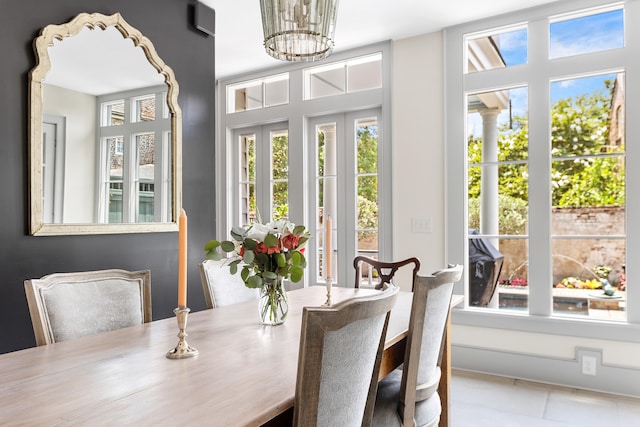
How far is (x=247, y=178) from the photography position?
4555mm

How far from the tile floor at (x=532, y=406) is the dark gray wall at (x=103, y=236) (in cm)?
186

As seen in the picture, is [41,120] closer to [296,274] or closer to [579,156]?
[296,274]

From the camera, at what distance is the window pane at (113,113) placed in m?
2.49

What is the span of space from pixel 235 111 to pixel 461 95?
224 cm

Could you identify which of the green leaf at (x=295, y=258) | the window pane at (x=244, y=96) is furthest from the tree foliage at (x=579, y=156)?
the window pane at (x=244, y=96)

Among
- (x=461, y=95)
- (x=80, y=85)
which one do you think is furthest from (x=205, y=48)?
(x=461, y=95)

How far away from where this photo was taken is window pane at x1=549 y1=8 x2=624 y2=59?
2.91 meters

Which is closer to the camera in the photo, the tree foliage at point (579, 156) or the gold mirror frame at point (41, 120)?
the gold mirror frame at point (41, 120)

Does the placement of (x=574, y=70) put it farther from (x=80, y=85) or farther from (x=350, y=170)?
(x=80, y=85)

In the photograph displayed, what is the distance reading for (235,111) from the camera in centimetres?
455

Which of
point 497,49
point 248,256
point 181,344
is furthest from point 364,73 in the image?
point 181,344

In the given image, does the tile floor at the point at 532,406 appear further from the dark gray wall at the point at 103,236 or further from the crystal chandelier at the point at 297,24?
the crystal chandelier at the point at 297,24

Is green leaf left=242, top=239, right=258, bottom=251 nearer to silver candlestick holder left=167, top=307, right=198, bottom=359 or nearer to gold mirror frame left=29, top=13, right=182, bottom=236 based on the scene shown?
silver candlestick holder left=167, top=307, right=198, bottom=359

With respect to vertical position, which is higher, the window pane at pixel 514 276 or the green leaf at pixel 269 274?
the green leaf at pixel 269 274
